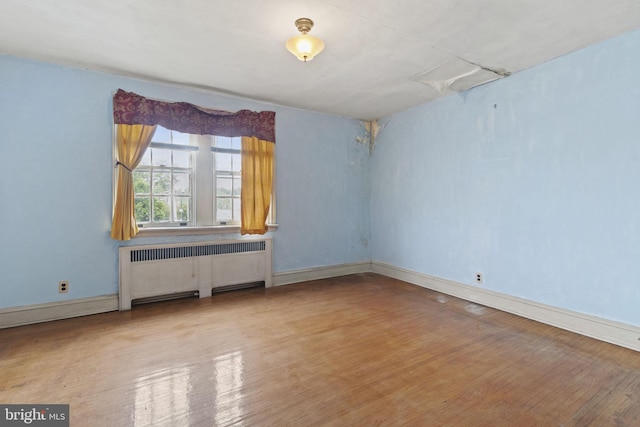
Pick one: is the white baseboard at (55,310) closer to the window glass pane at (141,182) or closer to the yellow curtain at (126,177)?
the yellow curtain at (126,177)

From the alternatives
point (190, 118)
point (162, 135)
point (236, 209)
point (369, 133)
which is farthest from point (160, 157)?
point (369, 133)

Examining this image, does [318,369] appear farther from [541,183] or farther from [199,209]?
[541,183]

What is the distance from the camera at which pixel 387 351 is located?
99.5 inches

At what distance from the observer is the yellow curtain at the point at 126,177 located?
11.1ft

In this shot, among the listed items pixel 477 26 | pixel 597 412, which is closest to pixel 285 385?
pixel 597 412

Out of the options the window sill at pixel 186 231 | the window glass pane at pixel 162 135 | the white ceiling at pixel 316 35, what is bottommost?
the window sill at pixel 186 231

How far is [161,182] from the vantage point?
381 centimetres

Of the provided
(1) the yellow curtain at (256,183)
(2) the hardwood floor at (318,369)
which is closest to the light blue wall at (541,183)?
(2) the hardwood floor at (318,369)

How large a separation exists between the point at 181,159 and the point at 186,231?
3.14ft

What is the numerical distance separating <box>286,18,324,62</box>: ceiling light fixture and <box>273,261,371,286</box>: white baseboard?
3099mm

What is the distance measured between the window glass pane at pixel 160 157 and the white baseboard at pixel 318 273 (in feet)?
7.15

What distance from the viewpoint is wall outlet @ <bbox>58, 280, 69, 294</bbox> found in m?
3.22

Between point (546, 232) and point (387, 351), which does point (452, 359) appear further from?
point (546, 232)

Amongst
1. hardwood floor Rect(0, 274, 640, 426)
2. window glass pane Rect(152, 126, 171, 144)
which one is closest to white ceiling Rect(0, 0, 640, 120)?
window glass pane Rect(152, 126, 171, 144)
